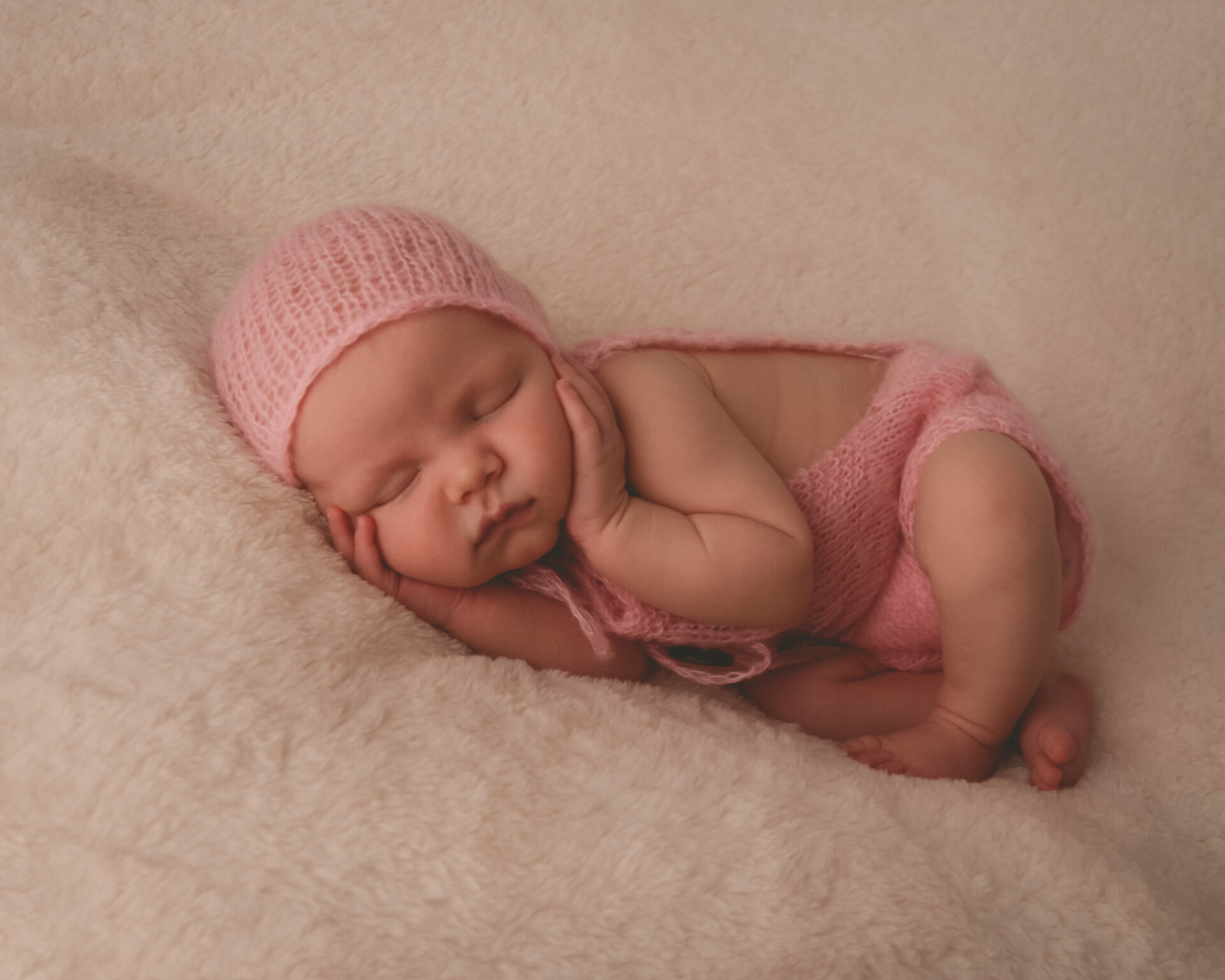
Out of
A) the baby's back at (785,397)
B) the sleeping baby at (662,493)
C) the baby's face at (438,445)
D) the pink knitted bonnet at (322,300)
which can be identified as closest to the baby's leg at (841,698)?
the sleeping baby at (662,493)

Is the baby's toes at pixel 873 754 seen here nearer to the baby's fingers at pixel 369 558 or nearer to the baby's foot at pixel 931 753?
the baby's foot at pixel 931 753

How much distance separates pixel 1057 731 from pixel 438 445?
0.71 metres

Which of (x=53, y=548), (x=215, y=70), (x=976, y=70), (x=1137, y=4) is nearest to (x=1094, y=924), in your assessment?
(x=53, y=548)

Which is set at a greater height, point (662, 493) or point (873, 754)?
point (662, 493)

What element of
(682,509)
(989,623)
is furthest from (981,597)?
(682,509)

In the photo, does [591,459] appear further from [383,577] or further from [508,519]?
[383,577]

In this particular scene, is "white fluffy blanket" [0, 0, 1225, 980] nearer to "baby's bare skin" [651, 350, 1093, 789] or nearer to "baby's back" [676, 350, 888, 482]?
"baby's bare skin" [651, 350, 1093, 789]

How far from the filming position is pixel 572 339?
4.74 feet

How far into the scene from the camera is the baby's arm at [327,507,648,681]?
1.02 m

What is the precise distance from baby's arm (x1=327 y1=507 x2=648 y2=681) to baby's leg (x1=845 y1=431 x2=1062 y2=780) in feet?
1.00

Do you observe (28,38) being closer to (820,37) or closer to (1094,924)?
(820,37)

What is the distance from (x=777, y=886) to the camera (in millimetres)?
774

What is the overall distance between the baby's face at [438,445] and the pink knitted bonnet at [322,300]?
0.02m

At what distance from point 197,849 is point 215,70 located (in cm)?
131
